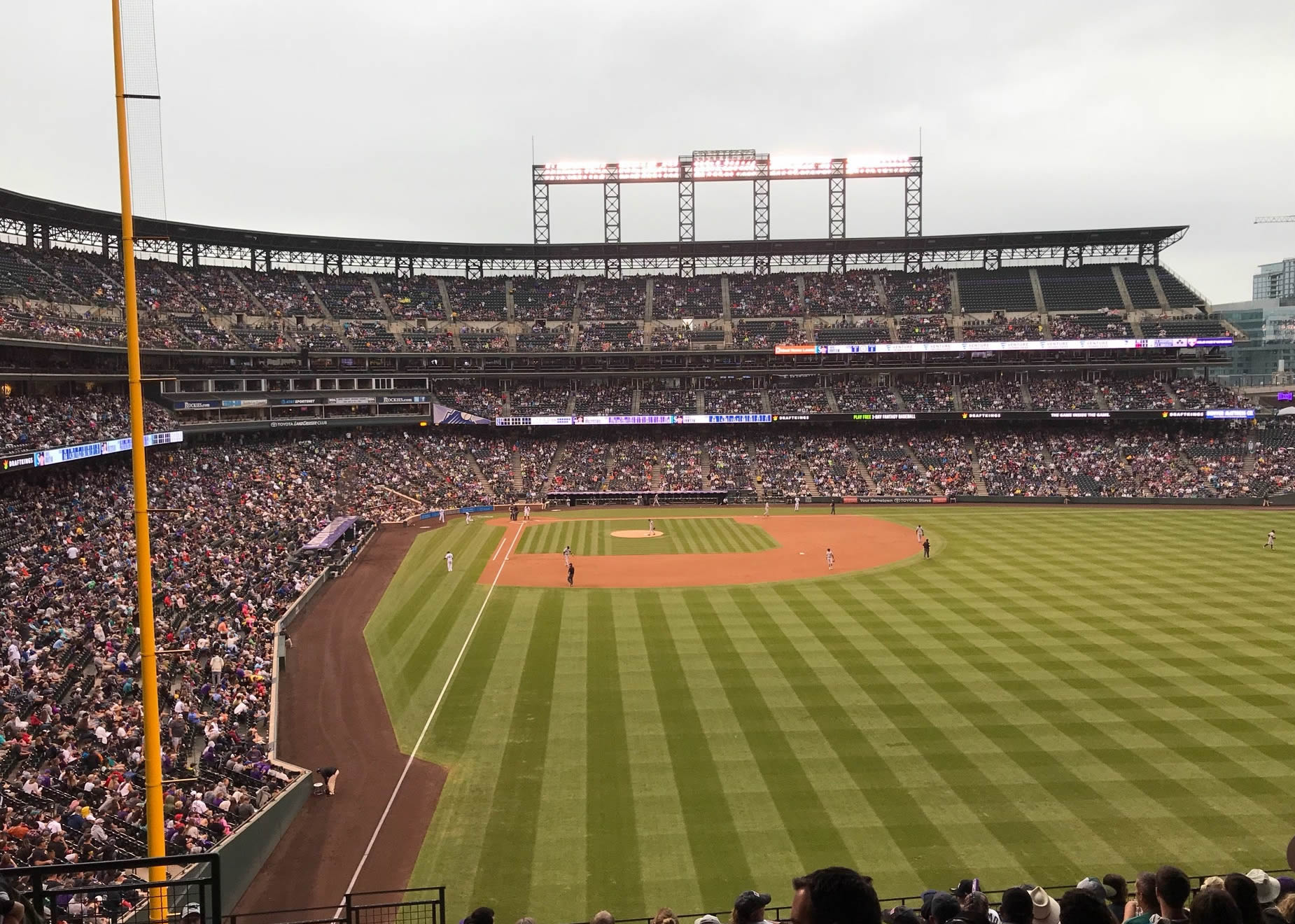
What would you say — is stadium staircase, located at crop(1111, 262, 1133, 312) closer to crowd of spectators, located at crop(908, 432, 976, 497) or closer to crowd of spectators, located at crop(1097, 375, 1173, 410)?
crowd of spectators, located at crop(1097, 375, 1173, 410)

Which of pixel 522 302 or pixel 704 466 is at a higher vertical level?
pixel 522 302

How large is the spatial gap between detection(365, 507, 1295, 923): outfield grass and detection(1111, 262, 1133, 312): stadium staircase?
168 feet

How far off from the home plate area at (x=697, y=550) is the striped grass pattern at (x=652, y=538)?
6 centimetres

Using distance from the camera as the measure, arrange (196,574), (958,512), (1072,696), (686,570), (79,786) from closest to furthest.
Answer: (79,786) → (1072,696) → (196,574) → (686,570) → (958,512)

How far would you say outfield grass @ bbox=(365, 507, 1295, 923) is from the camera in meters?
15.3

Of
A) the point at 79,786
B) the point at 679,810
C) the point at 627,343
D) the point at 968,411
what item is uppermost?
the point at 627,343

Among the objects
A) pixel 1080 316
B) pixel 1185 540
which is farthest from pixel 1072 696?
pixel 1080 316

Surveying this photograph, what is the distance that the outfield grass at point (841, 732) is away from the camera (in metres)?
15.3

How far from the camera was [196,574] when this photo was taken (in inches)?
1216

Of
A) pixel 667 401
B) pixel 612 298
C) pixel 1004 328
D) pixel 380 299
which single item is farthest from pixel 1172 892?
pixel 612 298

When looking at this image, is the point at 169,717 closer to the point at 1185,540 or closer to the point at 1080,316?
the point at 1185,540

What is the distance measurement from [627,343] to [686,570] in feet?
142

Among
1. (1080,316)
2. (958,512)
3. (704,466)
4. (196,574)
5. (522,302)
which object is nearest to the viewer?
(196,574)

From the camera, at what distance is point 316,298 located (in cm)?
7775
